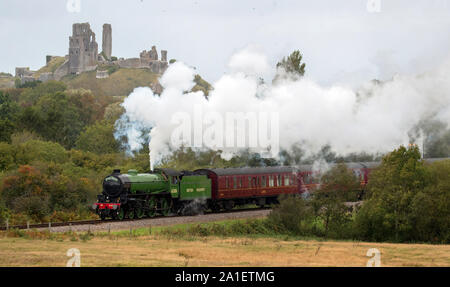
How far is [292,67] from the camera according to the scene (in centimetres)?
7512

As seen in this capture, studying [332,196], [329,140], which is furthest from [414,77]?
[332,196]

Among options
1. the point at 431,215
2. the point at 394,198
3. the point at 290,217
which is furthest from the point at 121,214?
the point at 431,215

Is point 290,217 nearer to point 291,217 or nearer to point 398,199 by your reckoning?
point 291,217

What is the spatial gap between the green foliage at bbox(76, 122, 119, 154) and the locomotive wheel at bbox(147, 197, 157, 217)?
129ft

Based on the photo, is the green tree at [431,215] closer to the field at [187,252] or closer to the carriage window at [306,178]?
the field at [187,252]

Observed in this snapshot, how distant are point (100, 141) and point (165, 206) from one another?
40600mm

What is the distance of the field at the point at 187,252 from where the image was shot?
1038 inches

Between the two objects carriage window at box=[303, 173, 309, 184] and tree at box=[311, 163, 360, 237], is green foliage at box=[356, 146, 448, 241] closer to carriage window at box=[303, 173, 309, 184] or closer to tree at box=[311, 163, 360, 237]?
tree at box=[311, 163, 360, 237]

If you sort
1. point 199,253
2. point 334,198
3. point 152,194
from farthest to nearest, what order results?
point 334,198
point 152,194
point 199,253

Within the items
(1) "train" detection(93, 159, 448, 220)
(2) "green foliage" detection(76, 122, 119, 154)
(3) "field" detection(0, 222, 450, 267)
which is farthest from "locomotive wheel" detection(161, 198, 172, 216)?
(2) "green foliage" detection(76, 122, 119, 154)

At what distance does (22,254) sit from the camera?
27281 millimetres

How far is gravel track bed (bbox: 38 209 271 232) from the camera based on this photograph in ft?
127

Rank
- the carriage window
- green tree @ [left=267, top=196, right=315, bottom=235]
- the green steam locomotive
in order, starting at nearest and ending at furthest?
the green steam locomotive, green tree @ [left=267, top=196, right=315, bottom=235], the carriage window
